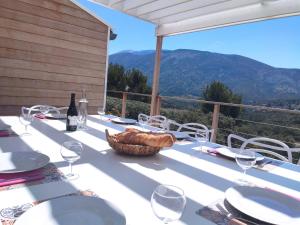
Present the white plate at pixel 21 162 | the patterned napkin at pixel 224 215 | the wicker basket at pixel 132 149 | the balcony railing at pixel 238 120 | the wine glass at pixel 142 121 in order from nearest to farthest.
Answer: the patterned napkin at pixel 224 215 < the white plate at pixel 21 162 < the wicker basket at pixel 132 149 < the wine glass at pixel 142 121 < the balcony railing at pixel 238 120

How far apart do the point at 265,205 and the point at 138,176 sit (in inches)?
19.9

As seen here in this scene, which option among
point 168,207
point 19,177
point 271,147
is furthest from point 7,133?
point 271,147

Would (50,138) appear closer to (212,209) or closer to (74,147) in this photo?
(74,147)

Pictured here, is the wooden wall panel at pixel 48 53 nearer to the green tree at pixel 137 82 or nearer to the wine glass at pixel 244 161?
the wine glass at pixel 244 161

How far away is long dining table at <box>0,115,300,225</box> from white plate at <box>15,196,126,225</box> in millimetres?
64

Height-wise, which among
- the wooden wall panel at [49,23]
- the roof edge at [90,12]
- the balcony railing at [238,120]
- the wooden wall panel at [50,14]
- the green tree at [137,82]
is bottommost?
the balcony railing at [238,120]

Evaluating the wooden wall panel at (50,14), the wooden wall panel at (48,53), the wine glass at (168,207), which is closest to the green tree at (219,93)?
the wooden wall panel at (48,53)

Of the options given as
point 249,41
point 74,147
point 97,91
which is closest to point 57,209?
point 74,147

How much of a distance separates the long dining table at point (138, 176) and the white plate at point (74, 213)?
0.06 metres

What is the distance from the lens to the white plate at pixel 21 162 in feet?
3.39

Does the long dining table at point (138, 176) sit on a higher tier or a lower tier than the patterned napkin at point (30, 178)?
lower

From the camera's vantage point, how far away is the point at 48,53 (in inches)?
180

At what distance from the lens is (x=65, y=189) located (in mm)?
929

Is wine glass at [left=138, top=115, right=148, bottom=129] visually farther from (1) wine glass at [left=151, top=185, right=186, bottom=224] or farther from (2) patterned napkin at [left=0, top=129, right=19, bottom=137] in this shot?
(1) wine glass at [left=151, top=185, right=186, bottom=224]
